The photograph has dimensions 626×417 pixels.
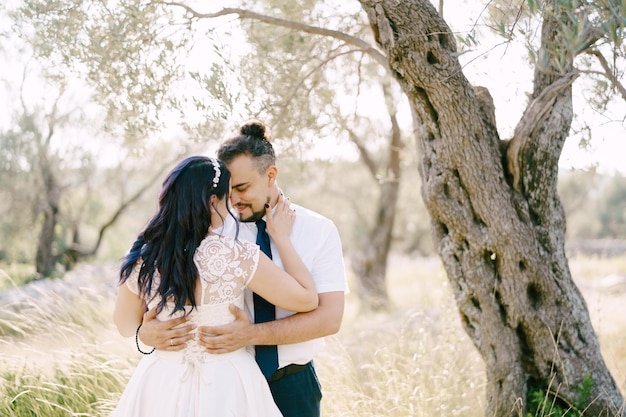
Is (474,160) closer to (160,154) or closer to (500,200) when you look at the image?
(500,200)

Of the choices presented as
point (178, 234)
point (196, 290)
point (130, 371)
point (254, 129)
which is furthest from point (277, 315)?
point (130, 371)

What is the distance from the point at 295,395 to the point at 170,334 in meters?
0.76

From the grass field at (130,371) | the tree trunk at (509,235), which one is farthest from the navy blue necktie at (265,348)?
the tree trunk at (509,235)

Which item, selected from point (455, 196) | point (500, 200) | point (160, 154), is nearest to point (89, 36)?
point (455, 196)

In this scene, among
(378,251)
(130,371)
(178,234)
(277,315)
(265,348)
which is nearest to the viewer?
(178,234)

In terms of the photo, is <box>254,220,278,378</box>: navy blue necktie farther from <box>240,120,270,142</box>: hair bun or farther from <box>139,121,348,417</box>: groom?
<box>240,120,270,142</box>: hair bun

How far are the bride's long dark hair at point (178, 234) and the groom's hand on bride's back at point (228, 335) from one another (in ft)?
0.53

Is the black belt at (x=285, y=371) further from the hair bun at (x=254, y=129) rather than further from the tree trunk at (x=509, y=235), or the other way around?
the tree trunk at (x=509, y=235)

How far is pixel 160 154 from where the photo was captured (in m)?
15.6

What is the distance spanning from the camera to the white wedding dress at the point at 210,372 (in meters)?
2.79

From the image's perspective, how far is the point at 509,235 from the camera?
12.9ft

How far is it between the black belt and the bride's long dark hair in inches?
25.5

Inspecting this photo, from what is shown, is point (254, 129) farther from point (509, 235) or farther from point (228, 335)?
point (509, 235)

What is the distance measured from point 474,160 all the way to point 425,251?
2633cm
